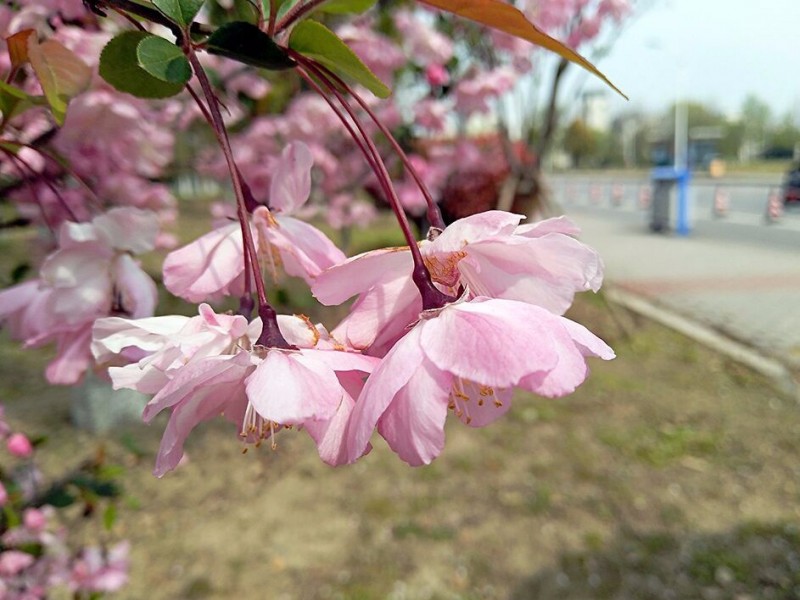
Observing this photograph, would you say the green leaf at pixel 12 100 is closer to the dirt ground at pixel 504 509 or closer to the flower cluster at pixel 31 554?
the flower cluster at pixel 31 554

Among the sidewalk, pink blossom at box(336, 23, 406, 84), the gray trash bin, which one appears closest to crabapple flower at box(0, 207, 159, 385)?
pink blossom at box(336, 23, 406, 84)

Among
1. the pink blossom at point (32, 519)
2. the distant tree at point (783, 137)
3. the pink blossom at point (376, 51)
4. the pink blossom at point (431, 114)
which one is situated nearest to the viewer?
the pink blossom at point (32, 519)

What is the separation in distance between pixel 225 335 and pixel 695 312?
16.7 ft

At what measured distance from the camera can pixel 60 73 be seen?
53 centimetres

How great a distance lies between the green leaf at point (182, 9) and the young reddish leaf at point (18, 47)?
0.15 m

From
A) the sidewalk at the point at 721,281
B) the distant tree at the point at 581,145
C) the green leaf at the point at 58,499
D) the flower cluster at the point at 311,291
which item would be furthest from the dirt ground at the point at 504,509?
the distant tree at the point at 581,145

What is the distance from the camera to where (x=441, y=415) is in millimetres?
371

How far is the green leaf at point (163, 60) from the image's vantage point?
1.37ft

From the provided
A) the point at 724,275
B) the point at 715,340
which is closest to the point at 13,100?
the point at 715,340

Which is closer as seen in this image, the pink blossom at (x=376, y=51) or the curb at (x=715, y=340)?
the pink blossom at (x=376, y=51)

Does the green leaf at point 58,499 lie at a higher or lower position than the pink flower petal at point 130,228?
lower

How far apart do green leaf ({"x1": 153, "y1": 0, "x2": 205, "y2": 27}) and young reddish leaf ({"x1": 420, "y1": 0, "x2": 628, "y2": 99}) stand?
5.7 inches

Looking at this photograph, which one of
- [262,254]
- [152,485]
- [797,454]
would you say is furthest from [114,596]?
[797,454]

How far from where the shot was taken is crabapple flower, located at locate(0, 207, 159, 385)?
577mm
